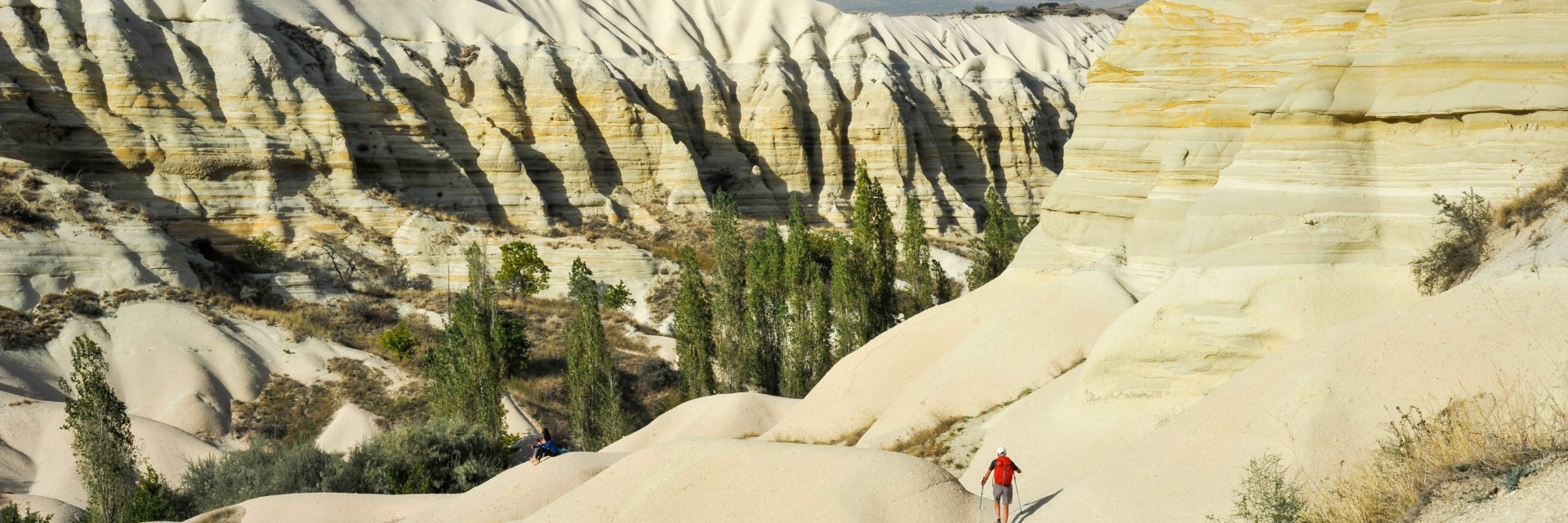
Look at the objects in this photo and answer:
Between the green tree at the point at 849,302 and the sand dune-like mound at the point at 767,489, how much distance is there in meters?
21.7

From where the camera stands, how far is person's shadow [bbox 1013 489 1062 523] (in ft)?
42.3

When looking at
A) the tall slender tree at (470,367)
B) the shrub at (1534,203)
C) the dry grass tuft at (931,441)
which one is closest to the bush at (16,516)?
the tall slender tree at (470,367)

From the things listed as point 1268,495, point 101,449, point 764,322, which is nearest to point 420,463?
point 101,449

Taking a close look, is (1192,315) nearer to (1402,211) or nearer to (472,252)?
(1402,211)

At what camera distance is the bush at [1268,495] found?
10086mm

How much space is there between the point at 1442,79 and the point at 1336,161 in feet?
4.60

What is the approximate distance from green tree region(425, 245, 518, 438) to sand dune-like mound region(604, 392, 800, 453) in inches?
164

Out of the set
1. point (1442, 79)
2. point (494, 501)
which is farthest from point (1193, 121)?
point (494, 501)

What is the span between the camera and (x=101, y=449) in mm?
23453

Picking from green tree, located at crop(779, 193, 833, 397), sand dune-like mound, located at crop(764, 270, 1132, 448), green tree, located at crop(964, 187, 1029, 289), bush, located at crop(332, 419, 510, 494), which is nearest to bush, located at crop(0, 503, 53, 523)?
bush, located at crop(332, 419, 510, 494)

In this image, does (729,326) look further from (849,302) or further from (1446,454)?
(1446,454)

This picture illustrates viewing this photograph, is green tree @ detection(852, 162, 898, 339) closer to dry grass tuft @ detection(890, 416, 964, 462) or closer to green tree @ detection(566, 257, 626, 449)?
green tree @ detection(566, 257, 626, 449)

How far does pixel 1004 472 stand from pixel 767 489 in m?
2.74

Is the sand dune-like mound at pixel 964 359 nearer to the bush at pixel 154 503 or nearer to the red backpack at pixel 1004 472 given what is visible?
the red backpack at pixel 1004 472
